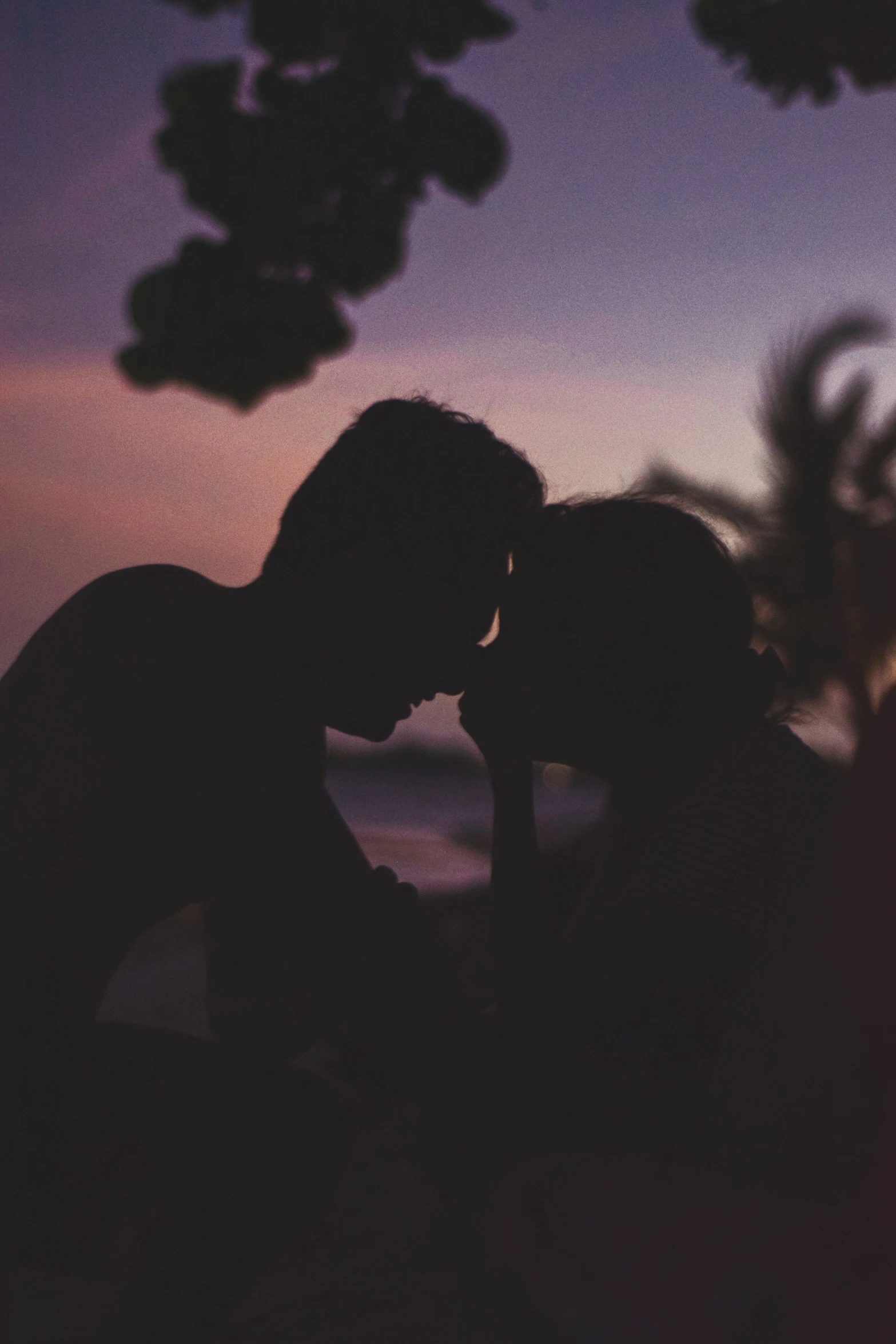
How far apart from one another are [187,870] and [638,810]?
3.15 ft

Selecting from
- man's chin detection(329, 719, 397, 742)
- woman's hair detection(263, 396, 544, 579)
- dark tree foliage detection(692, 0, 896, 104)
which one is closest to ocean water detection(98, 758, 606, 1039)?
man's chin detection(329, 719, 397, 742)

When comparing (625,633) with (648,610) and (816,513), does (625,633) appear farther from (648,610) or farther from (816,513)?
(816,513)

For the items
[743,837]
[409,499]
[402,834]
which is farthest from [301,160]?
[402,834]

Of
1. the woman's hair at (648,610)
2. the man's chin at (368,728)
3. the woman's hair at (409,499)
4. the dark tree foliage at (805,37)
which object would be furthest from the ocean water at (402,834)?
the dark tree foliage at (805,37)

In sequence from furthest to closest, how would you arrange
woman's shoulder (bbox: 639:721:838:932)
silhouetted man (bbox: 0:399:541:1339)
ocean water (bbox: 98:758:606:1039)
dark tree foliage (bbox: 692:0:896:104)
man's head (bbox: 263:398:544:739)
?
1. ocean water (bbox: 98:758:606:1039)
2. dark tree foliage (bbox: 692:0:896:104)
3. man's head (bbox: 263:398:544:739)
4. silhouetted man (bbox: 0:399:541:1339)
5. woman's shoulder (bbox: 639:721:838:932)

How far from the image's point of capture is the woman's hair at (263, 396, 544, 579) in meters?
2.09

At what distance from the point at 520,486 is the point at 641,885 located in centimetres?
94

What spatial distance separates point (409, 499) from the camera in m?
2.11

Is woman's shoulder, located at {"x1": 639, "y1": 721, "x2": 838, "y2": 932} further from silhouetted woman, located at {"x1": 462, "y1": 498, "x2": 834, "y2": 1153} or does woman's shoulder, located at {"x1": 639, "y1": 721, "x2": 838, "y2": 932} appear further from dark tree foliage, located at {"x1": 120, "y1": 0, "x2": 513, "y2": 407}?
dark tree foliage, located at {"x1": 120, "y1": 0, "x2": 513, "y2": 407}

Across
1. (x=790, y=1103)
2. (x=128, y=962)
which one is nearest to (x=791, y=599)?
(x=128, y=962)

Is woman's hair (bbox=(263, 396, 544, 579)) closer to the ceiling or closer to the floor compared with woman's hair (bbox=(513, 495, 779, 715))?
closer to the ceiling

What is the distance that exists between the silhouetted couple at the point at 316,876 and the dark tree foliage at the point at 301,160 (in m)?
0.55

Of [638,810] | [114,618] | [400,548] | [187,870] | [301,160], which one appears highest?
[301,160]

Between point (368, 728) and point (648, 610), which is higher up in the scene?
point (648, 610)
